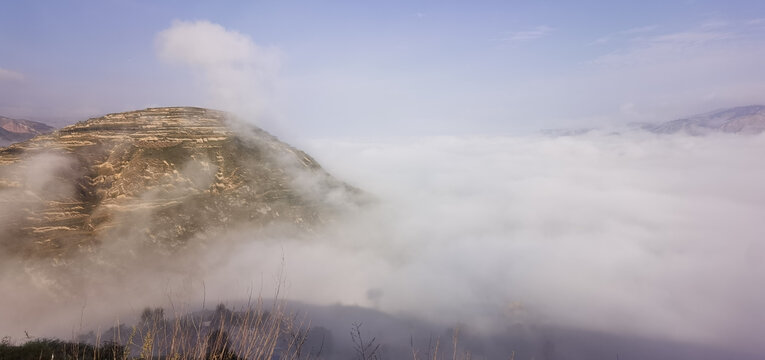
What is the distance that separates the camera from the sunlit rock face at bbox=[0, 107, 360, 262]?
246 feet

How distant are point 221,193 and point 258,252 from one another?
2272 cm

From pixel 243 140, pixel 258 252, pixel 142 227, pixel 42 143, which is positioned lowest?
pixel 258 252

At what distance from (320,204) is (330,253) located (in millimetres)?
42383

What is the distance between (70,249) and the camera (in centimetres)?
7538

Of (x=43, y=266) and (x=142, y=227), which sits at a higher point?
(x=142, y=227)

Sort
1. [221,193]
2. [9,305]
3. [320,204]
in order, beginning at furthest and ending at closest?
[320,204] < [221,193] < [9,305]

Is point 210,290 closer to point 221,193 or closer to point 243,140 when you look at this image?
point 221,193

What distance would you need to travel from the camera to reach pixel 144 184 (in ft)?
279

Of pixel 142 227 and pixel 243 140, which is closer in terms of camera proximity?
pixel 142 227

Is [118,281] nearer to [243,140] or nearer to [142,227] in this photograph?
[142,227]

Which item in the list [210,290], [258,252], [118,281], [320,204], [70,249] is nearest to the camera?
[70,249]

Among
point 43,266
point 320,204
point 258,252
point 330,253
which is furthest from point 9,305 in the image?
→ point 330,253

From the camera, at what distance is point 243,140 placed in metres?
108

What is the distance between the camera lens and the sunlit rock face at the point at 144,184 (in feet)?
246
